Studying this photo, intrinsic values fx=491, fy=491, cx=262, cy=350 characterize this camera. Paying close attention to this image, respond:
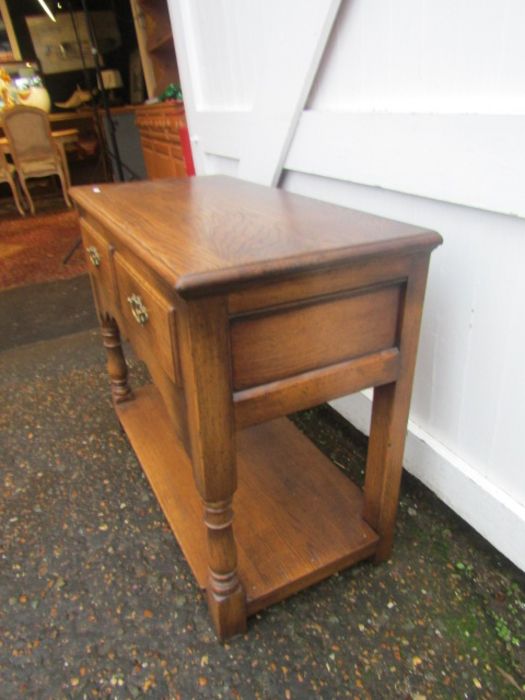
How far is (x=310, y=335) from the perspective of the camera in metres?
0.81

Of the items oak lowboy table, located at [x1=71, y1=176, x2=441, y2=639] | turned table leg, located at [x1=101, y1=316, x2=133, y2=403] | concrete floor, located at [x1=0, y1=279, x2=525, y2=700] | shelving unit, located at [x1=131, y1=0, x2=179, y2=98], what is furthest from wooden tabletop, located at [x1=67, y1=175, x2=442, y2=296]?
shelving unit, located at [x1=131, y1=0, x2=179, y2=98]

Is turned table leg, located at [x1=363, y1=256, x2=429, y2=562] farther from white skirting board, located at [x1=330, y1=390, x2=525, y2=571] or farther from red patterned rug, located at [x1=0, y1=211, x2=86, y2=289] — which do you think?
red patterned rug, located at [x1=0, y1=211, x2=86, y2=289]

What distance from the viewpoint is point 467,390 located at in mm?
1145

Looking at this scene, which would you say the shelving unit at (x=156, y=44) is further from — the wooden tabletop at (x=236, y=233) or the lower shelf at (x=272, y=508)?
the lower shelf at (x=272, y=508)

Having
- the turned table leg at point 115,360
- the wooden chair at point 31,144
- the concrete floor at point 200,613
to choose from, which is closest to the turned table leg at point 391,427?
the concrete floor at point 200,613

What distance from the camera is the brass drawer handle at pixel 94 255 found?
1.25 metres

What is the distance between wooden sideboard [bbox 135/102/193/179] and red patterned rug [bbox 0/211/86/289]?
3.12ft

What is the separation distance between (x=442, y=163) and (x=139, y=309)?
2.20 ft

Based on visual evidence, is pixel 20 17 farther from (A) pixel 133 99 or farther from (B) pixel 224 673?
(B) pixel 224 673

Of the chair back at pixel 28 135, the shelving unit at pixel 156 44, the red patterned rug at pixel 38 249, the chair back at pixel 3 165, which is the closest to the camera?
the red patterned rug at pixel 38 249

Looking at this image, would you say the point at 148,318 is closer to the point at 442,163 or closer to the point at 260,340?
the point at 260,340

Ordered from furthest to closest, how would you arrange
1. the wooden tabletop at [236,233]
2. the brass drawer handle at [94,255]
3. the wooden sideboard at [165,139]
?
the wooden sideboard at [165,139] → the brass drawer handle at [94,255] → the wooden tabletop at [236,233]

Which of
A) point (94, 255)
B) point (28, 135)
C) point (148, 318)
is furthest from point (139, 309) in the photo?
point (28, 135)

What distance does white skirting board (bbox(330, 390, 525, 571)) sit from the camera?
3.57ft
